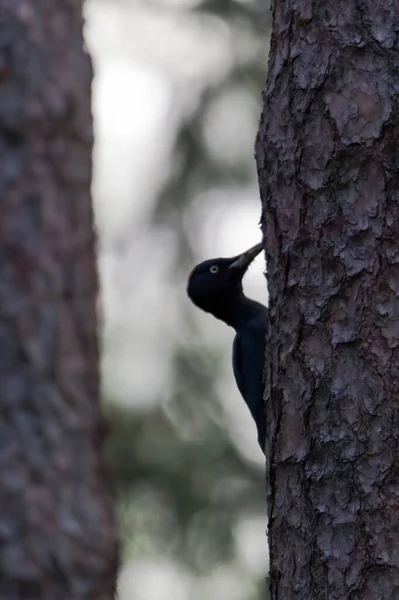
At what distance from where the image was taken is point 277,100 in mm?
3465

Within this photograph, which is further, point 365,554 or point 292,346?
point 292,346

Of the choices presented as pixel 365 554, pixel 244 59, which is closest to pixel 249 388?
pixel 365 554

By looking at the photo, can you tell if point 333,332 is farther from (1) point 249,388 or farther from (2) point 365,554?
(1) point 249,388

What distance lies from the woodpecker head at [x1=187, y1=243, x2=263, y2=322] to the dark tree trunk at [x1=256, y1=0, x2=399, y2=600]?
6.95ft

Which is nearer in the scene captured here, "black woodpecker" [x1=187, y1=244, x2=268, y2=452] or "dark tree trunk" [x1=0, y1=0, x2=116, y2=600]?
"dark tree trunk" [x1=0, y1=0, x2=116, y2=600]

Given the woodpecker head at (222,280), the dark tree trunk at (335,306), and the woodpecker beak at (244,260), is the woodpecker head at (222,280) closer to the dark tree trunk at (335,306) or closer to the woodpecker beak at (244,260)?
the woodpecker beak at (244,260)

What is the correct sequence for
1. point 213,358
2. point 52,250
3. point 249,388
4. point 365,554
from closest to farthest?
point 365,554
point 52,250
point 249,388
point 213,358

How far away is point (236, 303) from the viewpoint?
5.62m

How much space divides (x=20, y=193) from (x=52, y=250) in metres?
0.20

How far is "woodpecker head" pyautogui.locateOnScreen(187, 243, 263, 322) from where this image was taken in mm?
5582

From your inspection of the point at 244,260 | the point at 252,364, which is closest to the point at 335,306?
the point at 252,364

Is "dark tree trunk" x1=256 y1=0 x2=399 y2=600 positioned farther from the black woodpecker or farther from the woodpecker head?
the woodpecker head

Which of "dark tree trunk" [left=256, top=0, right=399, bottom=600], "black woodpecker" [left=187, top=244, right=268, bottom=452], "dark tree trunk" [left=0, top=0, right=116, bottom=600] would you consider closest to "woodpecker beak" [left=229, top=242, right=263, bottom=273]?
"black woodpecker" [left=187, top=244, right=268, bottom=452]

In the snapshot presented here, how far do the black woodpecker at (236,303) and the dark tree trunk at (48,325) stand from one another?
1.68 m
